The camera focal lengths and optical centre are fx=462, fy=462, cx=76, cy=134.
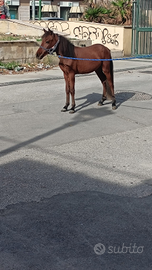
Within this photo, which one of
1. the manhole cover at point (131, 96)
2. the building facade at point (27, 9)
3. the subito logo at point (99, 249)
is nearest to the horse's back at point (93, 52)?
the manhole cover at point (131, 96)

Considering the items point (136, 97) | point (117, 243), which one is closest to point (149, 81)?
point (136, 97)

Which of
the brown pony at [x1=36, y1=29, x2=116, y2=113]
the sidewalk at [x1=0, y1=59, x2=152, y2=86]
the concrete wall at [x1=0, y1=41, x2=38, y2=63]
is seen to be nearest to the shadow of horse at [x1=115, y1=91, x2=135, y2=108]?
the brown pony at [x1=36, y1=29, x2=116, y2=113]

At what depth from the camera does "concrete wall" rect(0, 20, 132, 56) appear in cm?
2420

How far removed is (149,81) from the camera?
15844 millimetres

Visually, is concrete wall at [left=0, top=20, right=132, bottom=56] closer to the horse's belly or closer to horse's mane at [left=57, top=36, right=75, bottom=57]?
the horse's belly

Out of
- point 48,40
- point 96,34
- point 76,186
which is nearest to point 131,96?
→ point 48,40

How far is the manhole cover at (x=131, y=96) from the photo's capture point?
41.9 feet

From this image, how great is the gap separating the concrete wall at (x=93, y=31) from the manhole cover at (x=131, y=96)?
11059 mm

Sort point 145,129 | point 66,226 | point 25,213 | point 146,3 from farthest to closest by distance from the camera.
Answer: point 146,3
point 145,129
point 25,213
point 66,226

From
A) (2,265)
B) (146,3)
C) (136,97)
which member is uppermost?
(146,3)

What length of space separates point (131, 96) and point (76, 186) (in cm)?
703

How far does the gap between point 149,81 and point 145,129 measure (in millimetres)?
6464

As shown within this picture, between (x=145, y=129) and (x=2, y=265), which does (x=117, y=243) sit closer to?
(x=2, y=265)

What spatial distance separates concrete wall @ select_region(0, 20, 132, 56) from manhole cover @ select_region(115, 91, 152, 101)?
36.3 feet
